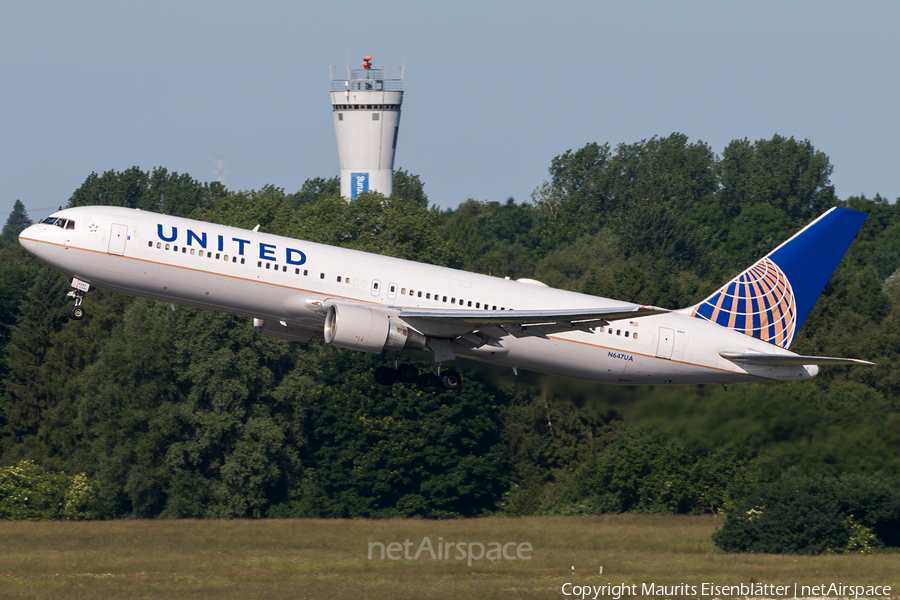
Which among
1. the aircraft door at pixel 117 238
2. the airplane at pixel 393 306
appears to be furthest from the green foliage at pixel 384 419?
the aircraft door at pixel 117 238

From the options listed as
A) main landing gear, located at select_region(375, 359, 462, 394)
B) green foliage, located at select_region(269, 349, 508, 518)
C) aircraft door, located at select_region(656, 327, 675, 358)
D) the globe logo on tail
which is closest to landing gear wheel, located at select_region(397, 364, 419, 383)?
main landing gear, located at select_region(375, 359, 462, 394)

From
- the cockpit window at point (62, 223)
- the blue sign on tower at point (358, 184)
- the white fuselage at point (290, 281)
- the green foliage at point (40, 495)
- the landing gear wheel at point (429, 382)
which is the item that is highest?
the blue sign on tower at point (358, 184)

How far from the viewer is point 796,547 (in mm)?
49906

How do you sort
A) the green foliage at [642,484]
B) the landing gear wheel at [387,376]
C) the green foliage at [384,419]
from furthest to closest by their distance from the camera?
the green foliage at [642,484] → the green foliage at [384,419] → the landing gear wheel at [387,376]

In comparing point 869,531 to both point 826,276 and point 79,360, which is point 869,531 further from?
point 79,360

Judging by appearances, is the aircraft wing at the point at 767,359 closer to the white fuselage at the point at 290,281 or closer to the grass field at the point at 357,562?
the white fuselage at the point at 290,281

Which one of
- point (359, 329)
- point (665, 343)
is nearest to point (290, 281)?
point (359, 329)

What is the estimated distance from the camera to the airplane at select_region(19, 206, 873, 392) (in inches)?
1438

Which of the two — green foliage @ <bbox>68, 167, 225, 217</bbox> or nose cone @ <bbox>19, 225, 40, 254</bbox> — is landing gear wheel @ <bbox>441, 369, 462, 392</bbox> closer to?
nose cone @ <bbox>19, 225, 40, 254</bbox>

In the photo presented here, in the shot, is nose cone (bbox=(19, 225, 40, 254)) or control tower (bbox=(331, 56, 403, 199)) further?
control tower (bbox=(331, 56, 403, 199))

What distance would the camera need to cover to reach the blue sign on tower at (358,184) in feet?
384

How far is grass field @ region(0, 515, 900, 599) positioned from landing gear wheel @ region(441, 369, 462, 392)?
6.10 m

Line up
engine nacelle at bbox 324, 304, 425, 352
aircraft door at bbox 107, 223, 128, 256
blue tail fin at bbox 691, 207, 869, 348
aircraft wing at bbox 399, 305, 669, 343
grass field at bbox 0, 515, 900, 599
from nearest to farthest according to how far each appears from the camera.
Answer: aircraft wing at bbox 399, 305, 669, 343 < engine nacelle at bbox 324, 304, 425, 352 < aircraft door at bbox 107, 223, 128, 256 < grass field at bbox 0, 515, 900, 599 < blue tail fin at bbox 691, 207, 869, 348

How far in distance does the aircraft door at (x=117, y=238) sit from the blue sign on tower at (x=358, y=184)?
8052 centimetres
